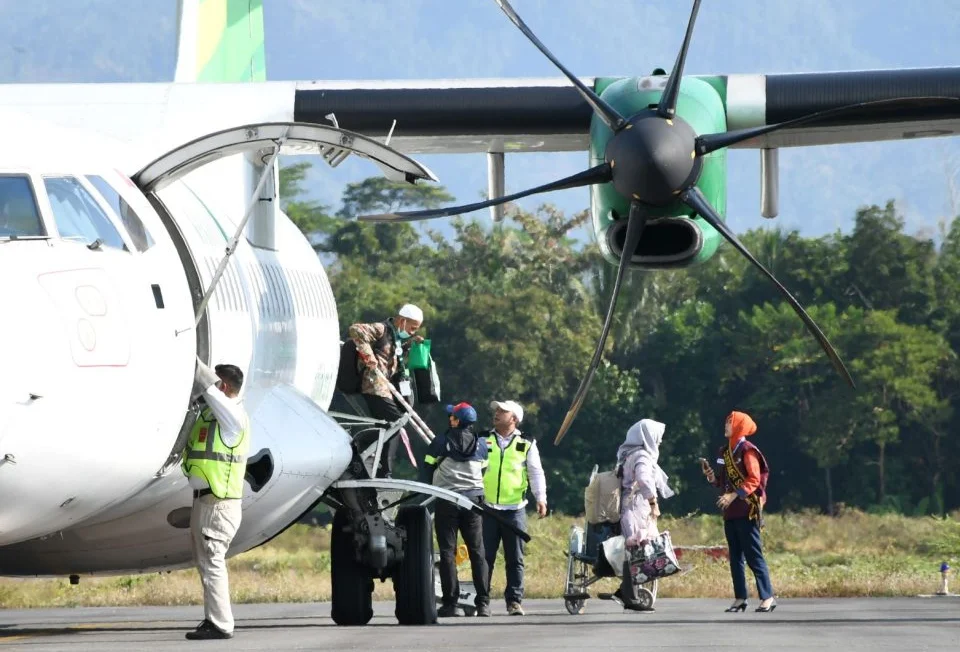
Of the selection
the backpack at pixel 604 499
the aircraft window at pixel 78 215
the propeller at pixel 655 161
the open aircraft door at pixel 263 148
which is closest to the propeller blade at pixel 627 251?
the propeller at pixel 655 161

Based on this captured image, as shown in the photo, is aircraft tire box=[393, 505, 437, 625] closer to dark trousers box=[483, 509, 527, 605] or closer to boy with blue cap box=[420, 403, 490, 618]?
boy with blue cap box=[420, 403, 490, 618]

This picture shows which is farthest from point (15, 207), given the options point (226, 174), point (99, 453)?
point (226, 174)

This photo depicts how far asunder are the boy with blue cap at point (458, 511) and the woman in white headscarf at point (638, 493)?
1094 millimetres

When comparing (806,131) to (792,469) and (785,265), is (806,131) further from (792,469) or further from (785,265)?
(785,265)

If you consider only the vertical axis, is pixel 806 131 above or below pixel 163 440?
above

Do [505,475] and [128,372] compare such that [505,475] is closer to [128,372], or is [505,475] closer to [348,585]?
[348,585]

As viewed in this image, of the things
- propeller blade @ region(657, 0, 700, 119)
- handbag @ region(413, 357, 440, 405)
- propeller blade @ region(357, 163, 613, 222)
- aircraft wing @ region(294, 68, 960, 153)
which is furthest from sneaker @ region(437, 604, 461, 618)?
propeller blade @ region(657, 0, 700, 119)

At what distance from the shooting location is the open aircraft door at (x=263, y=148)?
10055mm

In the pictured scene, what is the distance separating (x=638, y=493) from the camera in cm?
1411

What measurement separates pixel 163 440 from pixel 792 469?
44322 mm

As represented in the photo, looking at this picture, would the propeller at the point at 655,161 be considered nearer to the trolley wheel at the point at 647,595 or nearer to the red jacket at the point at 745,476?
the red jacket at the point at 745,476

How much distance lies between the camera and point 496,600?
18422mm

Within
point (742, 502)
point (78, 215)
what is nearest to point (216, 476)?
point (78, 215)

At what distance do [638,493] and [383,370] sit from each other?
2.22m
